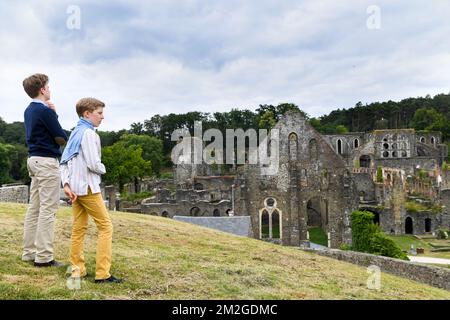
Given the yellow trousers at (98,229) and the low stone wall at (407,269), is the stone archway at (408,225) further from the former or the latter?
the yellow trousers at (98,229)

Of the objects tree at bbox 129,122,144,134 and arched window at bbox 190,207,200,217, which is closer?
arched window at bbox 190,207,200,217

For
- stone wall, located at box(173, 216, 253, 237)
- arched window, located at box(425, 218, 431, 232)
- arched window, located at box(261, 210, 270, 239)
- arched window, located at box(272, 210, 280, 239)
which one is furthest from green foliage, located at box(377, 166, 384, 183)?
stone wall, located at box(173, 216, 253, 237)

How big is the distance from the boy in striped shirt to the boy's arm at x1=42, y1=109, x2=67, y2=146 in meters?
0.55

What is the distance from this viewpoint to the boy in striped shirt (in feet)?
21.1

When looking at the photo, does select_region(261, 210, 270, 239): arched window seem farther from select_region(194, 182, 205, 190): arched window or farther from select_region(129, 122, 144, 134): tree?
select_region(129, 122, 144, 134): tree

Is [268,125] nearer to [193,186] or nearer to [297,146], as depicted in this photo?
[193,186]

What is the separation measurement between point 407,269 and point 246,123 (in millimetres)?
87519

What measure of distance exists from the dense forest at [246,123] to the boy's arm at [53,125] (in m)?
60.6

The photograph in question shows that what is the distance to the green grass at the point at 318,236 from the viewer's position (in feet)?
118

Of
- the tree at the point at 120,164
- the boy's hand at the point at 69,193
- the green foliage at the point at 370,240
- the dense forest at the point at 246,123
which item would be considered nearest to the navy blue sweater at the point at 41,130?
the boy's hand at the point at 69,193

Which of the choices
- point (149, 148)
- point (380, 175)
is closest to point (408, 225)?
point (380, 175)

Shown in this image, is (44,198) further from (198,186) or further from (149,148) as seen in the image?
(149,148)
